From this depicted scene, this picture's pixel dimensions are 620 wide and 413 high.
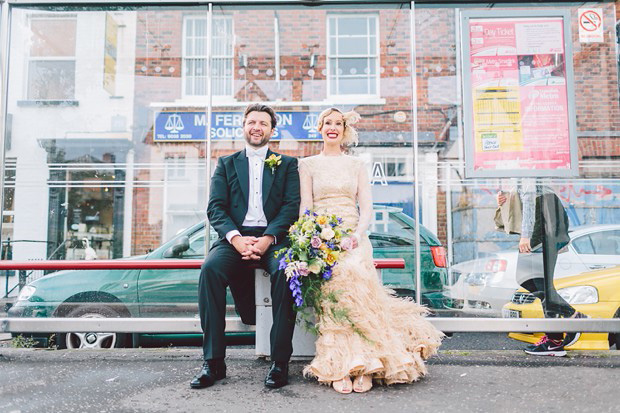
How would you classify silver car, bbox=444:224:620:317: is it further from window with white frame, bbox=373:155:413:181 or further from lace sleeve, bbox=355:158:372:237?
lace sleeve, bbox=355:158:372:237

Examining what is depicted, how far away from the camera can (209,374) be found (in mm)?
3404

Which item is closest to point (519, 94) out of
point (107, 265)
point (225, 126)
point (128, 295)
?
point (225, 126)

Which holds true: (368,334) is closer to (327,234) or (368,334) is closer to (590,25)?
(327,234)

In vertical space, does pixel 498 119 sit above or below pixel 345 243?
above

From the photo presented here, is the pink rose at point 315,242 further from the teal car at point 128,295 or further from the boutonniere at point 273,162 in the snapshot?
the teal car at point 128,295

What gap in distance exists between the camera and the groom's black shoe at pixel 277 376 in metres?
3.36

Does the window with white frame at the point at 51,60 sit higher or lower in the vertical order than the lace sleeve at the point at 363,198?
higher

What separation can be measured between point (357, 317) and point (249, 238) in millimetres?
987

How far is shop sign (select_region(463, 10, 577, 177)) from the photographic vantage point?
470 centimetres

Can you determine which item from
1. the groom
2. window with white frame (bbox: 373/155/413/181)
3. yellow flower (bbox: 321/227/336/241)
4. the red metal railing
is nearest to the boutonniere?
the groom

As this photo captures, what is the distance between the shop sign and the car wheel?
12.4ft

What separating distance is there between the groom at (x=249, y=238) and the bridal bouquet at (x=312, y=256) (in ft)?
0.32

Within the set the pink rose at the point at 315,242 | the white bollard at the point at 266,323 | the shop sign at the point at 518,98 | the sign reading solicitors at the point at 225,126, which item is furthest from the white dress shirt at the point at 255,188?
the sign reading solicitors at the point at 225,126

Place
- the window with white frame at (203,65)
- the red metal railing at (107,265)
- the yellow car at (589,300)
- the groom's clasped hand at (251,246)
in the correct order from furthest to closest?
the window with white frame at (203,65) < the yellow car at (589,300) < the red metal railing at (107,265) < the groom's clasped hand at (251,246)
